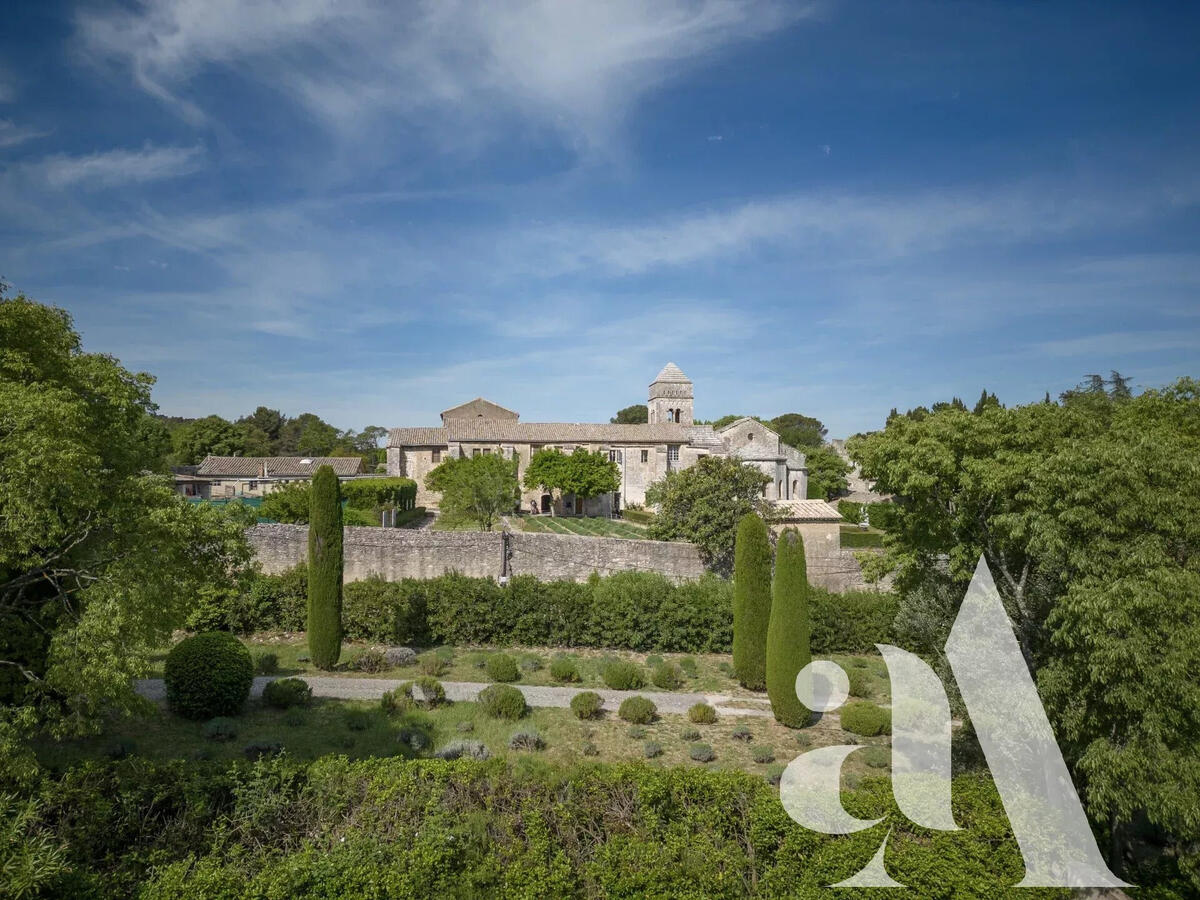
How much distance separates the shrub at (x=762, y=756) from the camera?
37.4 ft

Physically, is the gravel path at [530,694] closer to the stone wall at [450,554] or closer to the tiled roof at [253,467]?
the stone wall at [450,554]

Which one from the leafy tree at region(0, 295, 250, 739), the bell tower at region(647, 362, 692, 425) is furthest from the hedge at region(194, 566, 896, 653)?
the bell tower at region(647, 362, 692, 425)

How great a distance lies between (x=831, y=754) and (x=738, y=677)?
433 cm

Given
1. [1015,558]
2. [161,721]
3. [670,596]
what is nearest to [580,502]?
[670,596]

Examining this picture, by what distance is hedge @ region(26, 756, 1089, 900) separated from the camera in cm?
641

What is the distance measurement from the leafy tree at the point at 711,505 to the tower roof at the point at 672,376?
27.2 m

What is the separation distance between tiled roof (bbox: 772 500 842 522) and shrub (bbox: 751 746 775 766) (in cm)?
1172

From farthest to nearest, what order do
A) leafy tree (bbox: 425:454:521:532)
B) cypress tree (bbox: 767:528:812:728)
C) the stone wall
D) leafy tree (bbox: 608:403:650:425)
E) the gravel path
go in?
leafy tree (bbox: 608:403:650:425)
leafy tree (bbox: 425:454:521:532)
the stone wall
the gravel path
cypress tree (bbox: 767:528:812:728)

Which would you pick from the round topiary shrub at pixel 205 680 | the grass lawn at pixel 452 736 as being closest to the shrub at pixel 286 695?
the grass lawn at pixel 452 736

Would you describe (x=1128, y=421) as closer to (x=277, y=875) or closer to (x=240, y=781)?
(x=277, y=875)

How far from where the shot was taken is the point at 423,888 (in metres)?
6.41

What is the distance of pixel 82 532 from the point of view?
8.24 metres
